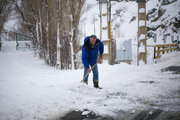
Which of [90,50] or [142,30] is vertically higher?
[142,30]

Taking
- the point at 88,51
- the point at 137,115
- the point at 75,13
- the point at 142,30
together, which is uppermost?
the point at 75,13

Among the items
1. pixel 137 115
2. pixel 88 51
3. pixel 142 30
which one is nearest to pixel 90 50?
pixel 88 51

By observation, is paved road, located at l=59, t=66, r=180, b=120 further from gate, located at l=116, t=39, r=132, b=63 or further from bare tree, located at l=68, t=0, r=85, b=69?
gate, located at l=116, t=39, r=132, b=63

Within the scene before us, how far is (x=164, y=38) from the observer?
2047cm

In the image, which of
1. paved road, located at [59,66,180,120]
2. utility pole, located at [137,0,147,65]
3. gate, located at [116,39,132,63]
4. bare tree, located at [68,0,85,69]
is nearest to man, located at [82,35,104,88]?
paved road, located at [59,66,180,120]

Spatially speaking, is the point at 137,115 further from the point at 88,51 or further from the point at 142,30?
the point at 142,30

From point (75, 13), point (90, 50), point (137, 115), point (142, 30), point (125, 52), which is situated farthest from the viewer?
point (125, 52)

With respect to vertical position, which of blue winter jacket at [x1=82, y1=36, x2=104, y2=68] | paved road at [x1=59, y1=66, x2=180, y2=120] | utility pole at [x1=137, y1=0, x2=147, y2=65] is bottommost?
paved road at [x1=59, y1=66, x2=180, y2=120]

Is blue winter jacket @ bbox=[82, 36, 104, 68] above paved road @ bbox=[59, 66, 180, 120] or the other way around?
above

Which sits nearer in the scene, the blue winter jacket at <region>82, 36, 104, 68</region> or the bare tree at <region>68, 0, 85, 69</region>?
the blue winter jacket at <region>82, 36, 104, 68</region>

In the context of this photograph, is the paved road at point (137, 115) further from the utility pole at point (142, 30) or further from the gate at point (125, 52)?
the gate at point (125, 52)

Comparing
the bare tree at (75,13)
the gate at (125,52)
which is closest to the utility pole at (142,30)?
the gate at (125,52)

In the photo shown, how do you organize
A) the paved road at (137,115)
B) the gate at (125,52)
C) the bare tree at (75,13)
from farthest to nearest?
the gate at (125,52), the bare tree at (75,13), the paved road at (137,115)

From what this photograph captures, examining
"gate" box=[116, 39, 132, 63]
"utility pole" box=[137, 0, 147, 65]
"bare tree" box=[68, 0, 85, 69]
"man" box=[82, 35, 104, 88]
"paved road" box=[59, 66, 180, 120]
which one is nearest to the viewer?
Result: "paved road" box=[59, 66, 180, 120]
